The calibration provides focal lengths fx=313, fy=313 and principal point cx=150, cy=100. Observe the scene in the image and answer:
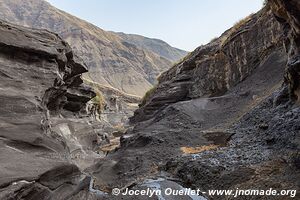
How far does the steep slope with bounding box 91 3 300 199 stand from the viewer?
1134cm

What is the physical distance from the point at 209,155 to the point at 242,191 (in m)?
4.07

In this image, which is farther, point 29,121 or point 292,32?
point 292,32

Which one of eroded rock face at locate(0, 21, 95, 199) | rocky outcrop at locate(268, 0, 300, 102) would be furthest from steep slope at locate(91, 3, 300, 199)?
eroded rock face at locate(0, 21, 95, 199)

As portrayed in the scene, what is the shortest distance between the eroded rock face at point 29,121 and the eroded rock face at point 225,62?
51.8ft

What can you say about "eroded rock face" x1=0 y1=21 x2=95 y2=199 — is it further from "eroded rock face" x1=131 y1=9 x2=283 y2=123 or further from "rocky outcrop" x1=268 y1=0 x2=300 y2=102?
"eroded rock face" x1=131 y1=9 x2=283 y2=123

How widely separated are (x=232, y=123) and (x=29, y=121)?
41.6 ft

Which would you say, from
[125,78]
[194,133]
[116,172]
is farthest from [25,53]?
[125,78]

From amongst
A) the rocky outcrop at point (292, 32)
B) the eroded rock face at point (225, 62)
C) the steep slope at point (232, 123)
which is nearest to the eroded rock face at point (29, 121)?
the steep slope at point (232, 123)

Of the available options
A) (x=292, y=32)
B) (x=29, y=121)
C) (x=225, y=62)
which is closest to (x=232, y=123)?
(x=292, y=32)

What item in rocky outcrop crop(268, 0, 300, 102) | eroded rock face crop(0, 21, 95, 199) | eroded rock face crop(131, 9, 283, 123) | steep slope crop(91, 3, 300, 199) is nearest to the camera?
eroded rock face crop(0, 21, 95, 199)

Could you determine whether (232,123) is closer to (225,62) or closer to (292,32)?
(292,32)

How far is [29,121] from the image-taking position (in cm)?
1209

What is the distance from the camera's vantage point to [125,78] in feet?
598

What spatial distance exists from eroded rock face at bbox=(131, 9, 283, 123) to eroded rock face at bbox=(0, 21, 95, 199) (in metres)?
15.8
